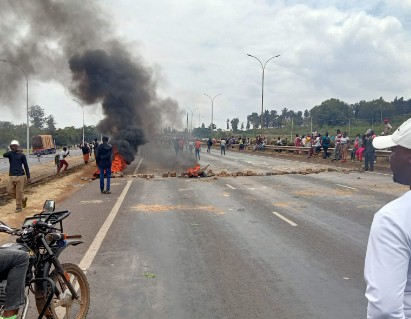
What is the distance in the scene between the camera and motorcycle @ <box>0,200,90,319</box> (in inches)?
134

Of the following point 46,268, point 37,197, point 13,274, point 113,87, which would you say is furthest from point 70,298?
point 113,87

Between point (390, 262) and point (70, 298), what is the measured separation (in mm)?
3253

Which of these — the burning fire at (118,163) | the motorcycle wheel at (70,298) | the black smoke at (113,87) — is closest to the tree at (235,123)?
the black smoke at (113,87)

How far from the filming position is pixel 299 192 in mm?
14234

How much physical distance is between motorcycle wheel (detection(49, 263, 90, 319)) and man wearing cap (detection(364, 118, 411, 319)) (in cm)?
294

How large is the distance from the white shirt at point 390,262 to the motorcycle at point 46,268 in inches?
107

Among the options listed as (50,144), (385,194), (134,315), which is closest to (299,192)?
(385,194)

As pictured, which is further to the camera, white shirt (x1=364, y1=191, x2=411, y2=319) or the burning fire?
the burning fire

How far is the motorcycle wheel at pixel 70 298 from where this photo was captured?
3.72m

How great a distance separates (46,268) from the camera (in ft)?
11.6

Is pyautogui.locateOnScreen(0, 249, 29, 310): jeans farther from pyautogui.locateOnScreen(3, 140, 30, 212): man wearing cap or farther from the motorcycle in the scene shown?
pyautogui.locateOnScreen(3, 140, 30, 212): man wearing cap

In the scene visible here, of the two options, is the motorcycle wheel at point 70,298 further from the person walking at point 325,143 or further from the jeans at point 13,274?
the person walking at point 325,143

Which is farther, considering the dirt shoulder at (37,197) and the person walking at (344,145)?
the person walking at (344,145)

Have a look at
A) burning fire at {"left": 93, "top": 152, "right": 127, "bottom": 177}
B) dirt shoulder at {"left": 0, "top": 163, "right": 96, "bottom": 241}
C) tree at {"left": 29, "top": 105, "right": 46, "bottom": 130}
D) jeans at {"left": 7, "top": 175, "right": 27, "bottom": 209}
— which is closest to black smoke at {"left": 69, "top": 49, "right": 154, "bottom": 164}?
burning fire at {"left": 93, "top": 152, "right": 127, "bottom": 177}
